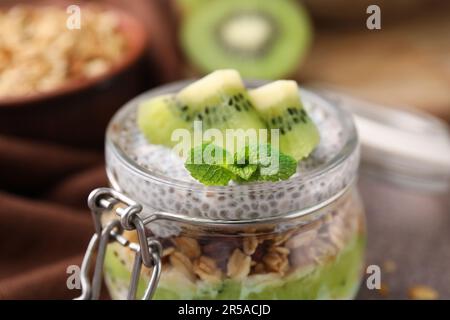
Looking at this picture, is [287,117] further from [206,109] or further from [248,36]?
[248,36]

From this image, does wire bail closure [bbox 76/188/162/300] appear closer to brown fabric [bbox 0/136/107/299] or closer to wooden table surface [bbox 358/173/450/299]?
brown fabric [bbox 0/136/107/299]

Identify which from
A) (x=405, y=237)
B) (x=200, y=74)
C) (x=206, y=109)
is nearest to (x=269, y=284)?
(x=206, y=109)

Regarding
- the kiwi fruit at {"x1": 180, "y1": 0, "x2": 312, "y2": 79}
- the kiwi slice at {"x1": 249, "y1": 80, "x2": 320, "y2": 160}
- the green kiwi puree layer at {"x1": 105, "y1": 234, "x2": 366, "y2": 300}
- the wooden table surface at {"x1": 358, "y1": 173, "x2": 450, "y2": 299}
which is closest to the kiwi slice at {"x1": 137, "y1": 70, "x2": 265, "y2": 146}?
the kiwi slice at {"x1": 249, "y1": 80, "x2": 320, "y2": 160}

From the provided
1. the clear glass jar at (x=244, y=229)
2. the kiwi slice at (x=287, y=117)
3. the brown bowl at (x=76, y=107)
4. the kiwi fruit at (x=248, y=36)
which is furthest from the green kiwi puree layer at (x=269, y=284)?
the kiwi fruit at (x=248, y=36)

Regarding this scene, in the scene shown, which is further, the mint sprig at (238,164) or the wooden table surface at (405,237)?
the wooden table surface at (405,237)

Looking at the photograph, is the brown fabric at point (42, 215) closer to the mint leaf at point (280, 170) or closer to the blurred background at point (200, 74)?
the blurred background at point (200, 74)
